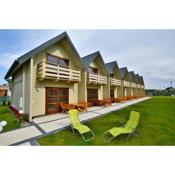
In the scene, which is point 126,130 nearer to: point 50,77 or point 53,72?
point 50,77

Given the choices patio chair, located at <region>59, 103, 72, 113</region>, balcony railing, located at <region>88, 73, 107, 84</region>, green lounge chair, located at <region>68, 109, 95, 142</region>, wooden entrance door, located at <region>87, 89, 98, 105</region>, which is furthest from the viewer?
wooden entrance door, located at <region>87, 89, 98, 105</region>

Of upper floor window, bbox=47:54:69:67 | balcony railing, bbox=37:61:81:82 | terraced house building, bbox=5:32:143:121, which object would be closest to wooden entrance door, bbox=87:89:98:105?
terraced house building, bbox=5:32:143:121

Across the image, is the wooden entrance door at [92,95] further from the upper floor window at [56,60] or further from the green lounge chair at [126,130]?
the green lounge chair at [126,130]

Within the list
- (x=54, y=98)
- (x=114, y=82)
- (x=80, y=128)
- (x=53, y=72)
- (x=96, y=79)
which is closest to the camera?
(x=80, y=128)

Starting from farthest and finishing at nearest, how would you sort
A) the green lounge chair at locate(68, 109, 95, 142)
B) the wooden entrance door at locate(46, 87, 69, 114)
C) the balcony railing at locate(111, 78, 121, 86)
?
the balcony railing at locate(111, 78, 121, 86) < the wooden entrance door at locate(46, 87, 69, 114) < the green lounge chair at locate(68, 109, 95, 142)

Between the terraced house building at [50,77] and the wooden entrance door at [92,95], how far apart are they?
12 centimetres

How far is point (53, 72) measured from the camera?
9969mm

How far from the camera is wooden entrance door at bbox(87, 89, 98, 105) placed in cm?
1566

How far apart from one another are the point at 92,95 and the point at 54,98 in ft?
20.1

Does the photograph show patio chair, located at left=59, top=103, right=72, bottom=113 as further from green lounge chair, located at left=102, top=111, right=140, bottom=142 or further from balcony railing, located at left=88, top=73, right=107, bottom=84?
green lounge chair, located at left=102, top=111, right=140, bottom=142

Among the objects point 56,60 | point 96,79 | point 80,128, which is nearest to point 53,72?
point 56,60

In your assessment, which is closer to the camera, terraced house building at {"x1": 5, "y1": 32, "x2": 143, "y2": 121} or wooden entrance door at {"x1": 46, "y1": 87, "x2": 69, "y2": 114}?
terraced house building at {"x1": 5, "y1": 32, "x2": 143, "y2": 121}
